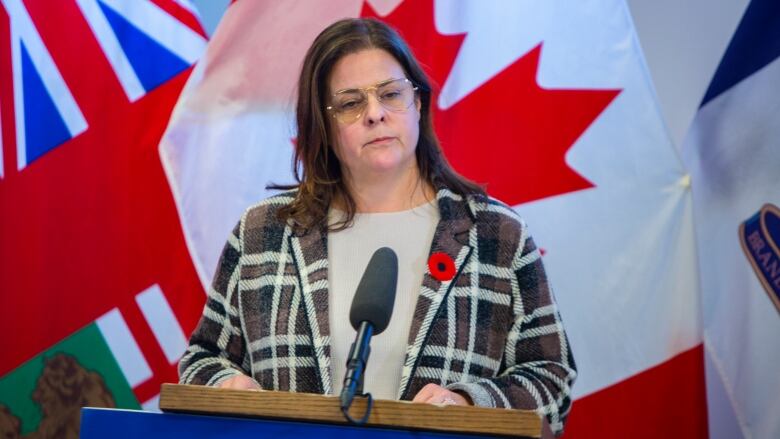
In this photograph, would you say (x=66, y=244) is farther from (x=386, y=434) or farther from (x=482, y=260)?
(x=386, y=434)

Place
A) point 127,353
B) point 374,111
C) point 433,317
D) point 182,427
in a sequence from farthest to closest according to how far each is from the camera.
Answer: point 127,353 → point 374,111 → point 433,317 → point 182,427

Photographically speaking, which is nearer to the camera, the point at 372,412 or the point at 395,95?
the point at 372,412

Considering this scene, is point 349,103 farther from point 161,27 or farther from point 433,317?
point 161,27

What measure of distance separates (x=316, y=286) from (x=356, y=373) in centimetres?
72

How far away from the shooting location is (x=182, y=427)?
118 centimetres

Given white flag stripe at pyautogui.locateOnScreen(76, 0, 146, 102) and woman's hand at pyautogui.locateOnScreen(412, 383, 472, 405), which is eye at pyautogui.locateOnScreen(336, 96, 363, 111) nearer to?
woman's hand at pyautogui.locateOnScreen(412, 383, 472, 405)

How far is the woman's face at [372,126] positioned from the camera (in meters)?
1.83

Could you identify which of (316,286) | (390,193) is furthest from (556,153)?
(316,286)

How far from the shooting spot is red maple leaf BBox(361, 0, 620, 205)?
2.54m

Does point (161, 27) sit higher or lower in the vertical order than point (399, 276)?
higher

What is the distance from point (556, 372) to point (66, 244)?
1.62m

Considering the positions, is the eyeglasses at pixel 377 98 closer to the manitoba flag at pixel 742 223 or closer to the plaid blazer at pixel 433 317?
the plaid blazer at pixel 433 317

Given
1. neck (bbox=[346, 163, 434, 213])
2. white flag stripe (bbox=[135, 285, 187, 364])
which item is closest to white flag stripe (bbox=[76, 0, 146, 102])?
white flag stripe (bbox=[135, 285, 187, 364])

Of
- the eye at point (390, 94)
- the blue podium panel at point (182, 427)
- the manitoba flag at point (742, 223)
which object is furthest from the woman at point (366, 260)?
the manitoba flag at point (742, 223)
